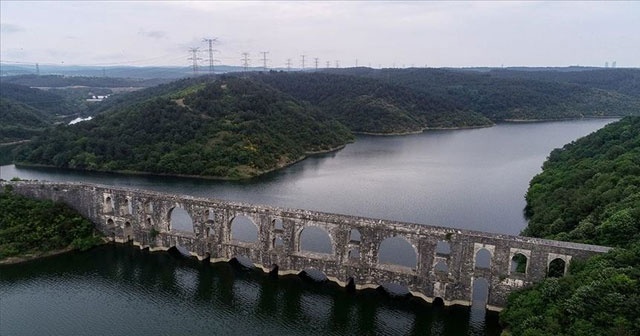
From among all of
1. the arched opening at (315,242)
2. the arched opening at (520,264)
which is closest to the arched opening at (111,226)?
the arched opening at (315,242)

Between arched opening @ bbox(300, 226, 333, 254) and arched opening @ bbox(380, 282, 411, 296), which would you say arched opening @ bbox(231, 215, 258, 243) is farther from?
arched opening @ bbox(380, 282, 411, 296)

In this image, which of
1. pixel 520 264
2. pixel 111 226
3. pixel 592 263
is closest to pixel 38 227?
pixel 111 226

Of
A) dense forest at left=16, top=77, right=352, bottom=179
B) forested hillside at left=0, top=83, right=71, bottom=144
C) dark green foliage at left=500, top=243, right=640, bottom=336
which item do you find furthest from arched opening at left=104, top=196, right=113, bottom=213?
forested hillside at left=0, top=83, right=71, bottom=144

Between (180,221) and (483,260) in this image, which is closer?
(483,260)

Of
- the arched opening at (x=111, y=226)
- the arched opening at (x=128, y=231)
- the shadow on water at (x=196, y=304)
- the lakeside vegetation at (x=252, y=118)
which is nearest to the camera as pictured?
the shadow on water at (x=196, y=304)

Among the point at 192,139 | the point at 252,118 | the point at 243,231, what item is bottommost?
the point at 243,231

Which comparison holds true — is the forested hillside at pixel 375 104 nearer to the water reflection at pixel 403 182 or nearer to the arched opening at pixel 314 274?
the water reflection at pixel 403 182

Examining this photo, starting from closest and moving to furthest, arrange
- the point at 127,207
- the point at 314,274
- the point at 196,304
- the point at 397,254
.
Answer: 1. the point at 196,304
2. the point at 314,274
3. the point at 397,254
4. the point at 127,207

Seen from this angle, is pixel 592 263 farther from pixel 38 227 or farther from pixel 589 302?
pixel 38 227
